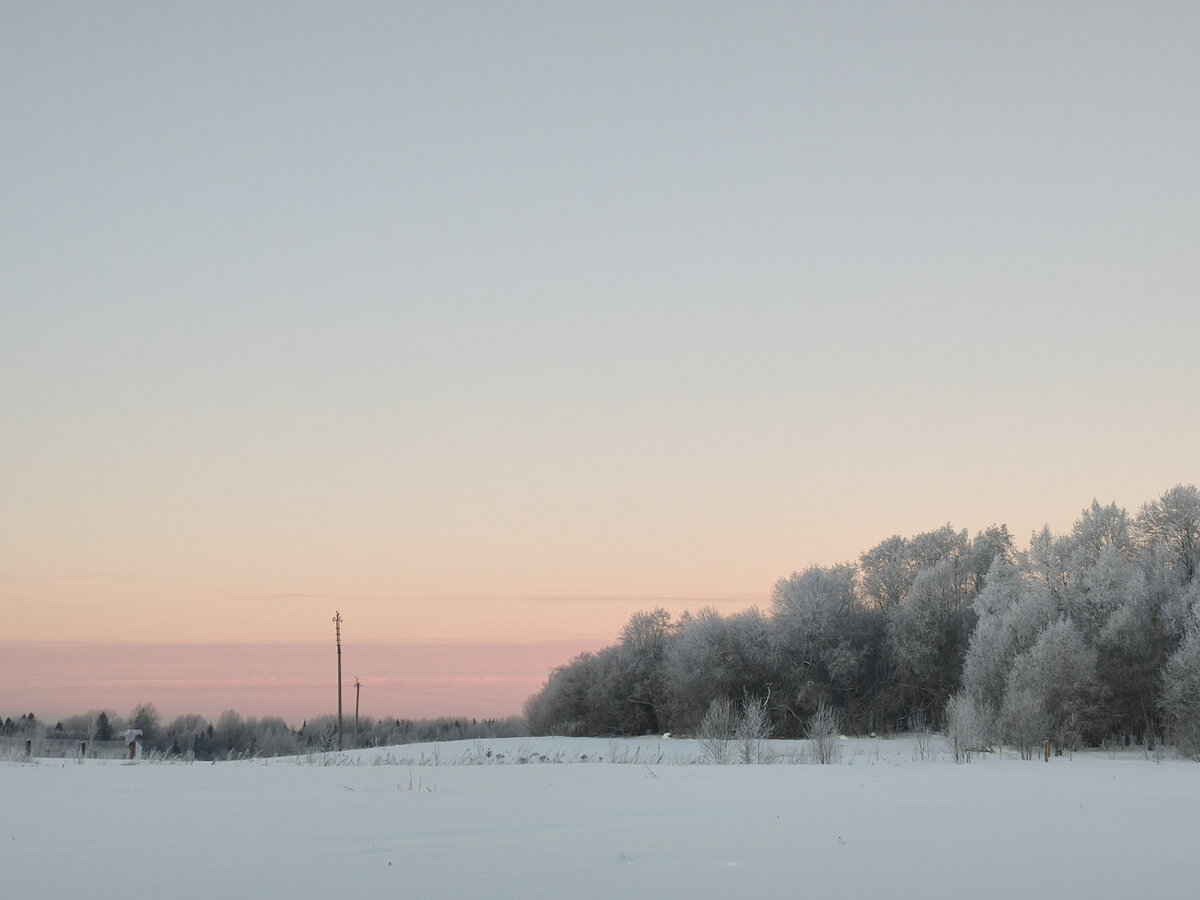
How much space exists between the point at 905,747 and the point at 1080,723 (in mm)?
7859

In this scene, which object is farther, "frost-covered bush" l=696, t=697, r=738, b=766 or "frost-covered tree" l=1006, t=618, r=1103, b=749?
"frost-covered tree" l=1006, t=618, r=1103, b=749

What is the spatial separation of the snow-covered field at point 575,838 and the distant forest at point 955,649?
22.6 metres

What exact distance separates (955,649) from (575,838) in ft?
168

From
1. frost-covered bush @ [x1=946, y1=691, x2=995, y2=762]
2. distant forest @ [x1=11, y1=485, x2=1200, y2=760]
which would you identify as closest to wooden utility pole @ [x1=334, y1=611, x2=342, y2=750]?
distant forest @ [x1=11, y1=485, x2=1200, y2=760]

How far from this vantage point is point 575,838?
969 cm

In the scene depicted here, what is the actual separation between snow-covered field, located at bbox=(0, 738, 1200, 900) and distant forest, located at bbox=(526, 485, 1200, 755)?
74.2ft

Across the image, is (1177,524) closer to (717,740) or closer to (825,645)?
(825,645)

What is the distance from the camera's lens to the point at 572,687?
61.8 meters

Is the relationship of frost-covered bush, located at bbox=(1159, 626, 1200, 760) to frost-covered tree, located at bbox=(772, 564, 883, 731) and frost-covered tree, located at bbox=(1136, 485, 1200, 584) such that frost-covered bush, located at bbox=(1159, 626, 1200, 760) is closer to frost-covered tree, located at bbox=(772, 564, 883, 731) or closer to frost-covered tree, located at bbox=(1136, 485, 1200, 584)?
frost-covered tree, located at bbox=(1136, 485, 1200, 584)

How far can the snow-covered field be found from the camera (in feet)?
24.4

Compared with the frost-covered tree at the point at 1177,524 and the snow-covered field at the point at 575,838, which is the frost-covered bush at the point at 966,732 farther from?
the frost-covered tree at the point at 1177,524

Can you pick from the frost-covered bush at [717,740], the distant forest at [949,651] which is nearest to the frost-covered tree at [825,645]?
the distant forest at [949,651]

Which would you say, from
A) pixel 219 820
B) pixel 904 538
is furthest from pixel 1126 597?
pixel 219 820

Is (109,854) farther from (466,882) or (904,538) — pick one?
(904,538)
